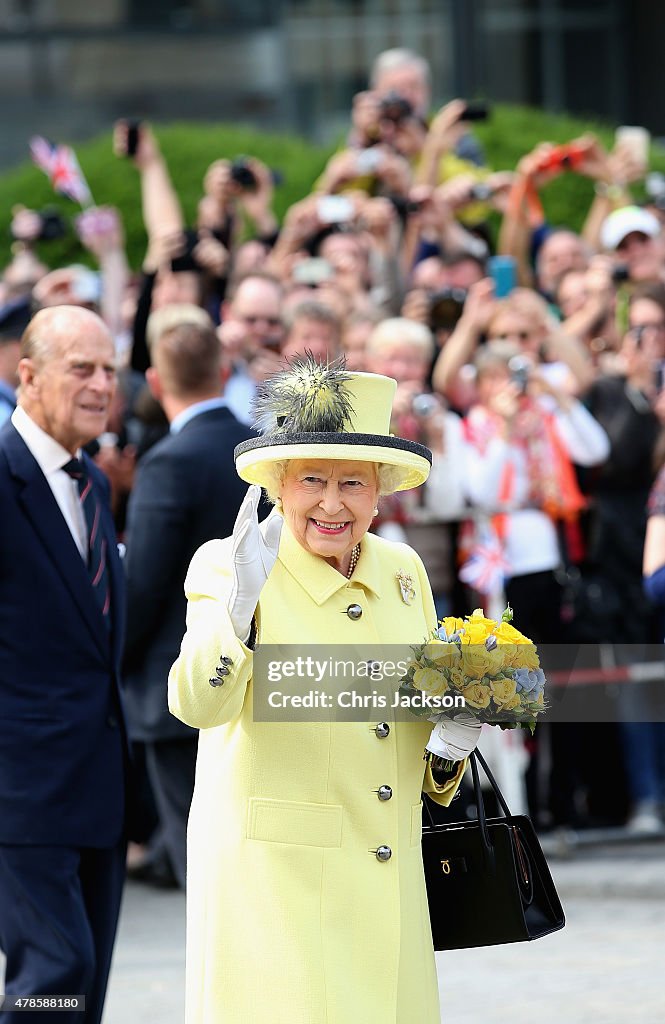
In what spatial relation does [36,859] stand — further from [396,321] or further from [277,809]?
[396,321]

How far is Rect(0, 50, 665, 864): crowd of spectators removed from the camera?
770cm

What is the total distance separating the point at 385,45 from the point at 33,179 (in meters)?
9.78

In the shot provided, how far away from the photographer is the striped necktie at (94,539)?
4727 millimetres

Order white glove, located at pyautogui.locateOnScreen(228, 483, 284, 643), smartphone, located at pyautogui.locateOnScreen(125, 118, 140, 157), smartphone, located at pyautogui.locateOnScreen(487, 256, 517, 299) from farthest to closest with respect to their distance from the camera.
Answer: smartphone, located at pyautogui.locateOnScreen(125, 118, 140, 157), smartphone, located at pyautogui.locateOnScreen(487, 256, 517, 299), white glove, located at pyautogui.locateOnScreen(228, 483, 284, 643)

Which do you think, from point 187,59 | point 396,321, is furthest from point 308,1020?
point 187,59

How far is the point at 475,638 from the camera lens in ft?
11.4

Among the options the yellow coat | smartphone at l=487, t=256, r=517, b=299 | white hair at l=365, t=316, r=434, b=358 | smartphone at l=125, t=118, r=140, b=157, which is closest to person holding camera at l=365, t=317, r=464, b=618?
white hair at l=365, t=316, r=434, b=358

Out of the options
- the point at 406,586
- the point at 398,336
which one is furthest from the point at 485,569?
the point at 406,586

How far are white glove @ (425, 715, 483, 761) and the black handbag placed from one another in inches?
6.6

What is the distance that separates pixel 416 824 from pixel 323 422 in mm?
850

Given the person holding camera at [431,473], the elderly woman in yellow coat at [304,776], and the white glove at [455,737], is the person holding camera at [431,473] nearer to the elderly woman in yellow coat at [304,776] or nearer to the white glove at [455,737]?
the elderly woman in yellow coat at [304,776]

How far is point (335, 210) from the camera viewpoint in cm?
962

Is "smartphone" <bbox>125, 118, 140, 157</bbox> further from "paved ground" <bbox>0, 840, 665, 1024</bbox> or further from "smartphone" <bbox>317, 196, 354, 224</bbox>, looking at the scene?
"paved ground" <bbox>0, 840, 665, 1024</bbox>

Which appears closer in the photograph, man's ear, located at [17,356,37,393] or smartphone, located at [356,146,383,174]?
man's ear, located at [17,356,37,393]
